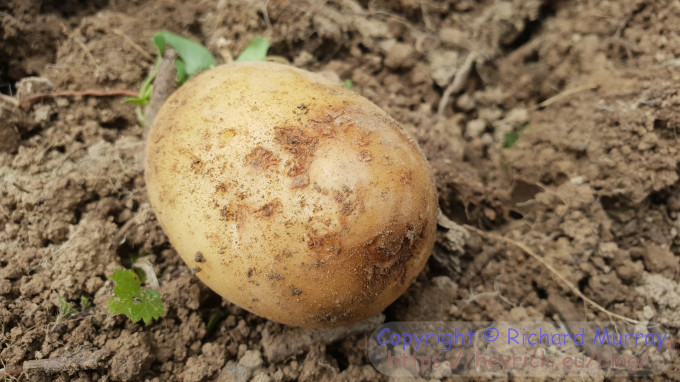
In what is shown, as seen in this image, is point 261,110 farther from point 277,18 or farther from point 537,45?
point 537,45

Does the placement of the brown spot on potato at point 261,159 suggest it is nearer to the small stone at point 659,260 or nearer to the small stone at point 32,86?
the small stone at point 32,86

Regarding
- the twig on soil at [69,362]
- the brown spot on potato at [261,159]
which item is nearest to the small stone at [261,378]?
the twig on soil at [69,362]

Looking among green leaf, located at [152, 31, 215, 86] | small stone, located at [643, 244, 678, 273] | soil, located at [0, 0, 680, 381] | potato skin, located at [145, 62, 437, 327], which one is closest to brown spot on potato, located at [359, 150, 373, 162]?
potato skin, located at [145, 62, 437, 327]

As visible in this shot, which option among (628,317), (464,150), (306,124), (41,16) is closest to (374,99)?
(464,150)

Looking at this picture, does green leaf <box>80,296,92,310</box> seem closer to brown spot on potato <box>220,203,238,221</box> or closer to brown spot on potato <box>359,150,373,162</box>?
brown spot on potato <box>220,203,238,221</box>

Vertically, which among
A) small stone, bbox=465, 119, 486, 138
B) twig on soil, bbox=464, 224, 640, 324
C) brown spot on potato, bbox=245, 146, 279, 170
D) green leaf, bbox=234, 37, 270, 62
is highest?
brown spot on potato, bbox=245, 146, 279, 170

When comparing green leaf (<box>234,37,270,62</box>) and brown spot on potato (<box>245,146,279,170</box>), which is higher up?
brown spot on potato (<box>245,146,279,170</box>)
